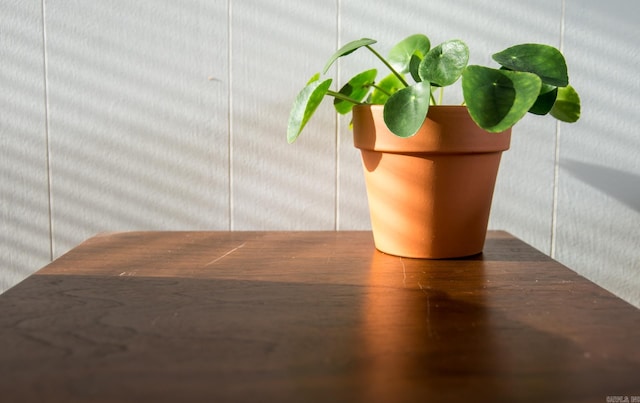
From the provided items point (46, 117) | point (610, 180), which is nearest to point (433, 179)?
point (610, 180)

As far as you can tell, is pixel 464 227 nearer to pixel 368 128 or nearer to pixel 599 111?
pixel 368 128

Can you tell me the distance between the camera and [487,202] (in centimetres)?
89

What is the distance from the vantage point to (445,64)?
792 millimetres

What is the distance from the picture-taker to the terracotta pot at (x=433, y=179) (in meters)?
0.83

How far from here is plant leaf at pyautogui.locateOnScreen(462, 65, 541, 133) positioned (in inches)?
28.7

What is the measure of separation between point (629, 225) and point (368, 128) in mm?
566

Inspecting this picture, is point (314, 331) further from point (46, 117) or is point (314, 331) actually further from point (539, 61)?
point (46, 117)

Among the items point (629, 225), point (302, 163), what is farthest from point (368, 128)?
point (629, 225)

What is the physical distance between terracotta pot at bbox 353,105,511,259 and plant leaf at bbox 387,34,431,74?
0.11 metres

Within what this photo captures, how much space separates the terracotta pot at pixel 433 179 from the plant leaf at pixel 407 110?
1.8 inches

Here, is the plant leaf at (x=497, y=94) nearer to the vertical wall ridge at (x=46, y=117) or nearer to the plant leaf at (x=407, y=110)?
the plant leaf at (x=407, y=110)

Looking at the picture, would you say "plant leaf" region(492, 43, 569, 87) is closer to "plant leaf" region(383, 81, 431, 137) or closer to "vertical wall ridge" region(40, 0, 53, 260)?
"plant leaf" region(383, 81, 431, 137)

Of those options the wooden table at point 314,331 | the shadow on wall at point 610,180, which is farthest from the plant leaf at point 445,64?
the shadow on wall at point 610,180

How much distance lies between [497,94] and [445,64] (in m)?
0.08
